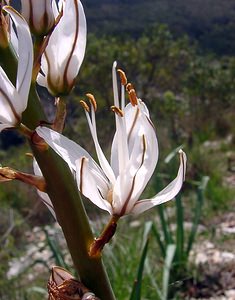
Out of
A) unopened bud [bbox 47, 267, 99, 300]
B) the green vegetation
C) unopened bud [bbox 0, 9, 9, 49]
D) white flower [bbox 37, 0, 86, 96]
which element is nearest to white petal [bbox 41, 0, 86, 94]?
white flower [bbox 37, 0, 86, 96]

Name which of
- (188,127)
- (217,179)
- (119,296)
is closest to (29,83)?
(119,296)

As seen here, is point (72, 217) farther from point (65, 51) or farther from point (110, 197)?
point (65, 51)

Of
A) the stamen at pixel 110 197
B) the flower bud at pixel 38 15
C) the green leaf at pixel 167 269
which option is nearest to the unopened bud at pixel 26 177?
the stamen at pixel 110 197

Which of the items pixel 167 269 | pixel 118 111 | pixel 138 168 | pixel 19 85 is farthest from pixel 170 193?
pixel 167 269

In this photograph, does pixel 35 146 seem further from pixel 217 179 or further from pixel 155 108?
pixel 155 108

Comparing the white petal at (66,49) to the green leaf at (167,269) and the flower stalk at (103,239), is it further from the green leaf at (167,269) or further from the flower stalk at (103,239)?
Result: the green leaf at (167,269)

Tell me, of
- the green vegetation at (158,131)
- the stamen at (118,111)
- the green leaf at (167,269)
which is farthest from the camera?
the green vegetation at (158,131)
